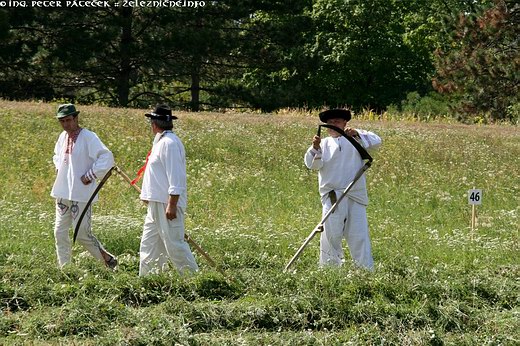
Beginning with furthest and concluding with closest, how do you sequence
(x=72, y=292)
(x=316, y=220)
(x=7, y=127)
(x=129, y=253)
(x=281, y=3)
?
(x=281, y=3) < (x=7, y=127) < (x=316, y=220) < (x=129, y=253) < (x=72, y=292)

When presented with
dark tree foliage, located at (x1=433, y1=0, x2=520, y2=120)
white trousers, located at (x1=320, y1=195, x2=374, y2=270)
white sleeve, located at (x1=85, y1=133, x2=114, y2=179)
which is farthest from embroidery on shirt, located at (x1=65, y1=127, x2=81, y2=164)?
dark tree foliage, located at (x1=433, y1=0, x2=520, y2=120)

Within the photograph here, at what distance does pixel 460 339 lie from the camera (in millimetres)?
6730

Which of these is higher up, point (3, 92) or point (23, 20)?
point (23, 20)

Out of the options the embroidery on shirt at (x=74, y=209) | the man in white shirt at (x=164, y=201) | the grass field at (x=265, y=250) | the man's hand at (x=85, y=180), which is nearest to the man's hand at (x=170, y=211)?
the man in white shirt at (x=164, y=201)

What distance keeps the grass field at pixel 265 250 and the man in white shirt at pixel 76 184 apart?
0.37m

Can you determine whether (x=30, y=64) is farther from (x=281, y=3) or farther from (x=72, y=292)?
(x=72, y=292)

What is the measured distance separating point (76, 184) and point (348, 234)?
2.86m

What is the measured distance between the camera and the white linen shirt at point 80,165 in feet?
30.3

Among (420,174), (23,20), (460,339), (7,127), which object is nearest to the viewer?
(460,339)

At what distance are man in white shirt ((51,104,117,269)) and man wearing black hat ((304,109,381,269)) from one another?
2180 mm

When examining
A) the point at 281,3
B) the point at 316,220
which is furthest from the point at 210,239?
the point at 281,3

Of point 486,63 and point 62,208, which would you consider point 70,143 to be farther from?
point 486,63

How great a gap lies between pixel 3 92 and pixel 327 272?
1172 inches

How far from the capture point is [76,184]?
9.29 meters
